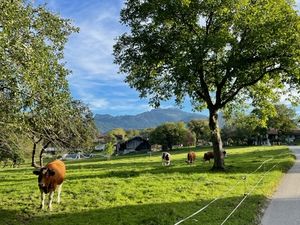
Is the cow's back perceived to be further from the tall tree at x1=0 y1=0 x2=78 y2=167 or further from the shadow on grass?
the tall tree at x1=0 y1=0 x2=78 y2=167

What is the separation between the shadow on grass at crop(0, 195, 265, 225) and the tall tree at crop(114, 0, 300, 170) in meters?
14.8

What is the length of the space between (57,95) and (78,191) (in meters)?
11.2

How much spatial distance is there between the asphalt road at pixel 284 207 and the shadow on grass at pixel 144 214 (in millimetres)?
588

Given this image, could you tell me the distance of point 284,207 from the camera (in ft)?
69.3

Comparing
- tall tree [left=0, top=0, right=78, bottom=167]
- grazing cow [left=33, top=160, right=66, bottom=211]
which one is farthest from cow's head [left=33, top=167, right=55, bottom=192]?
tall tree [left=0, top=0, right=78, bottom=167]

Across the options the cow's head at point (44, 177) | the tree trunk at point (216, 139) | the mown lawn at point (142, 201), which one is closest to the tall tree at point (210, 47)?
the tree trunk at point (216, 139)

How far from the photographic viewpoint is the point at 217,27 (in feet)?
122

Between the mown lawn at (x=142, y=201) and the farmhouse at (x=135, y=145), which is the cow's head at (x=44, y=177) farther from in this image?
the farmhouse at (x=135, y=145)

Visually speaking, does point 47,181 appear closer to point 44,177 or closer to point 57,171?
point 44,177

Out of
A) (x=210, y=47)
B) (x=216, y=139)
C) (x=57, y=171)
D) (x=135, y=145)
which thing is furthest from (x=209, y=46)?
(x=135, y=145)

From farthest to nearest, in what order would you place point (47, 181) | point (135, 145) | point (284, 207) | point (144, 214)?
point (135, 145) < point (47, 181) < point (284, 207) < point (144, 214)

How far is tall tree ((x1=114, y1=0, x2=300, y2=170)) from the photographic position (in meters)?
35.0

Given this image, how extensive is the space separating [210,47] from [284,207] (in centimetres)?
1590

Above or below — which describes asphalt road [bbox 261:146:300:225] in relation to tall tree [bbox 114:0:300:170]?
below
